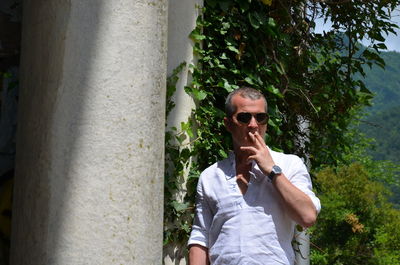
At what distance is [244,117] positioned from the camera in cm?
302

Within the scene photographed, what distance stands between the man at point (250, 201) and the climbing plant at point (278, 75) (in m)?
0.77

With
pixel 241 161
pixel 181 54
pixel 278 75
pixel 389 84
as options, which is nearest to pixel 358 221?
pixel 278 75

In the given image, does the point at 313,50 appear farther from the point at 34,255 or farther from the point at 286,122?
the point at 34,255

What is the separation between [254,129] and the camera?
298 centimetres

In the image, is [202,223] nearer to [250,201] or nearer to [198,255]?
[198,255]

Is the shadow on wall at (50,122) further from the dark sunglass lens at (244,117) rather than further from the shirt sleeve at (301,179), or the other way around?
the shirt sleeve at (301,179)

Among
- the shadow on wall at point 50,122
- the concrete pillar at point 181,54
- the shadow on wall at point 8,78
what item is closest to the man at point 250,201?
the shadow on wall at point 50,122

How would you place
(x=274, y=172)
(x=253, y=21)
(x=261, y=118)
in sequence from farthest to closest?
(x=253, y=21), (x=261, y=118), (x=274, y=172)

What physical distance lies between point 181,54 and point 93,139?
1511mm

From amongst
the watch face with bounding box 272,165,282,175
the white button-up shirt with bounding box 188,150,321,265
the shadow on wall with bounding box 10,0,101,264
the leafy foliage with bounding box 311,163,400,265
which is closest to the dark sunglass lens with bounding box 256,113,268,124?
the white button-up shirt with bounding box 188,150,321,265

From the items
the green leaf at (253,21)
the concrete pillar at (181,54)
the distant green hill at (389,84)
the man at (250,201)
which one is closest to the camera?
the man at (250,201)

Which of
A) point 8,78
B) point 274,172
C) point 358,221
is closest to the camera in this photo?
point 274,172

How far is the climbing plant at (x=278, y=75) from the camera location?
3973mm

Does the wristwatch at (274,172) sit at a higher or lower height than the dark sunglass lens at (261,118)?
lower
